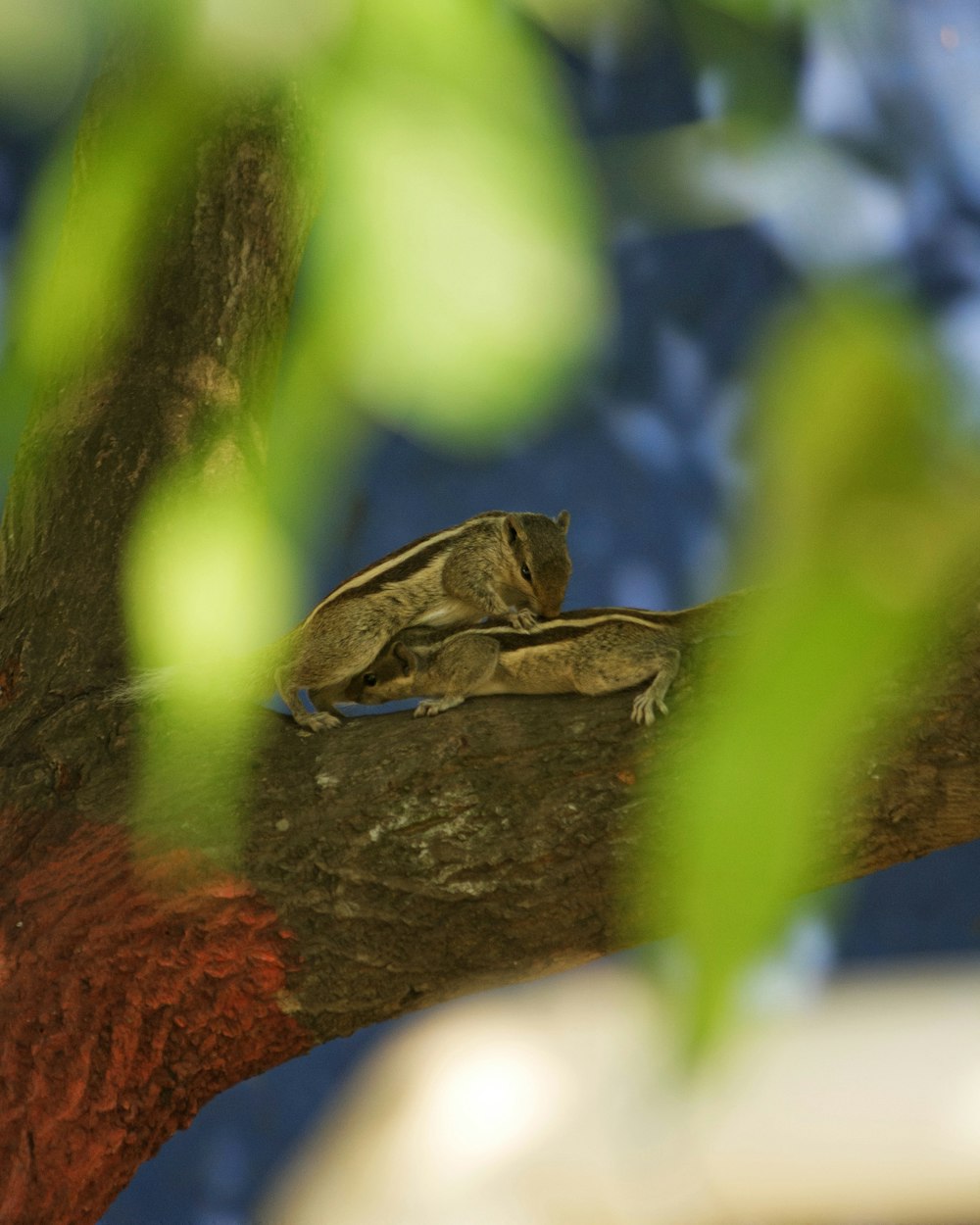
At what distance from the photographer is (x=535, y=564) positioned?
3143mm

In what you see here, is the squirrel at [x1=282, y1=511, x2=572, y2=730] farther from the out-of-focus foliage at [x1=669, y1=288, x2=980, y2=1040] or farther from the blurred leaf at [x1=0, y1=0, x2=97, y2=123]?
the out-of-focus foliage at [x1=669, y1=288, x2=980, y2=1040]

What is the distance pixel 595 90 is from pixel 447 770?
6.12ft

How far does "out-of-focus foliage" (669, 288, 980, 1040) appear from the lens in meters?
0.27

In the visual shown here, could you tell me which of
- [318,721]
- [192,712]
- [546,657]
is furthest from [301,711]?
[546,657]

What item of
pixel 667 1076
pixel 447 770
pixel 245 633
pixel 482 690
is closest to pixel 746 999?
pixel 667 1076

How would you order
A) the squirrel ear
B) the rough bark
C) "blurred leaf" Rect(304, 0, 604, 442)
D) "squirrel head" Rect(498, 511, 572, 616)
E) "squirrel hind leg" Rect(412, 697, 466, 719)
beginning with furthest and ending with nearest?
"squirrel head" Rect(498, 511, 572, 616) → the squirrel ear → "squirrel hind leg" Rect(412, 697, 466, 719) → the rough bark → "blurred leaf" Rect(304, 0, 604, 442)

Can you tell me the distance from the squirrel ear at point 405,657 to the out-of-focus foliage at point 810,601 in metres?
2.66

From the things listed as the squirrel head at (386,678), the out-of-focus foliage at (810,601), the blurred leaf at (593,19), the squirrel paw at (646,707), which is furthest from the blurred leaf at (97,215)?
the squirrel head at (386,678)

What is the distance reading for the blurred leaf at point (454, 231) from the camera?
0.37 metres

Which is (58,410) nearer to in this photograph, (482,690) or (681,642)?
(482,690)

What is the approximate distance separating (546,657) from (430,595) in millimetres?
535

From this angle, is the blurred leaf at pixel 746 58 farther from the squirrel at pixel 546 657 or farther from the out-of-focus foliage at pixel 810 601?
the squirrel at pixel 546 657

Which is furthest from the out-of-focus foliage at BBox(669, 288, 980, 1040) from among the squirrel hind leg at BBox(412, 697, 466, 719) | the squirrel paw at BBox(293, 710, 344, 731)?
the squirrel paw at BBox(293, 710, 344, 731)

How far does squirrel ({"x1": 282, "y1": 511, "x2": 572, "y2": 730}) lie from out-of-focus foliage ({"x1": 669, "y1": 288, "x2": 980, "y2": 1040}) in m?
Answer: 2.54
